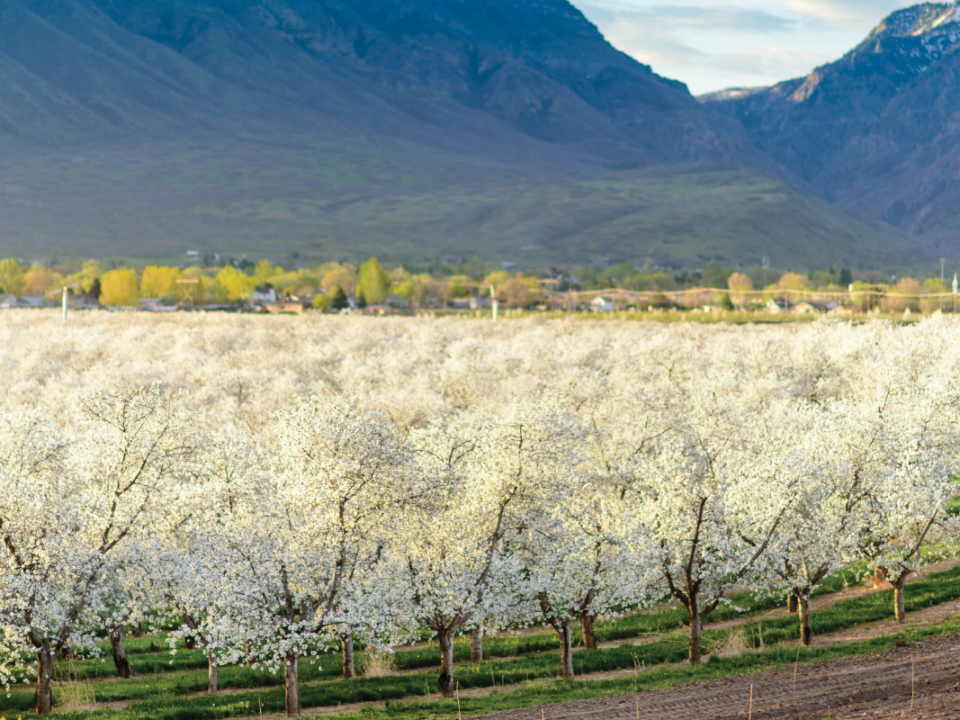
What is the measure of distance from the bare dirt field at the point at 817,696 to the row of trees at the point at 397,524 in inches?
166

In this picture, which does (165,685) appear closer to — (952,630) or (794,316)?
(952,630)

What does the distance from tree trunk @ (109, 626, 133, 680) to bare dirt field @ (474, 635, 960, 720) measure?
1650 centimetres

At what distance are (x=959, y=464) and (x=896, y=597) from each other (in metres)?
6.91

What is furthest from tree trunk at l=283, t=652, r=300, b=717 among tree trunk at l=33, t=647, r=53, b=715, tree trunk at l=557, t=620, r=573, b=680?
tree trunk at l=557, t=620, r=573, b=680

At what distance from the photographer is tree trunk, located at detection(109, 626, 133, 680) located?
39.0 m

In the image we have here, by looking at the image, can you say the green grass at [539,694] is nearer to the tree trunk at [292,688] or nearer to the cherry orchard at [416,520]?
the tree trunk at [292,688]

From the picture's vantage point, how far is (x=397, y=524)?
35.1 metres

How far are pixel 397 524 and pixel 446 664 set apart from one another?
578cm

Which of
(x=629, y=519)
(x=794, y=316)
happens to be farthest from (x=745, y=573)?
(x=794, y=316)

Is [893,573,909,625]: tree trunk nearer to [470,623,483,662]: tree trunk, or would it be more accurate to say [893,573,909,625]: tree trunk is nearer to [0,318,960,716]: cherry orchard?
[0,318,960,716]: cherry orchard

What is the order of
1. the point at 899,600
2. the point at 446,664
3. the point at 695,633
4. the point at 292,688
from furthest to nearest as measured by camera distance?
1. the point at 899,600
2. the point at 695,633
3. the point at 446,664
4. the point at 292,688

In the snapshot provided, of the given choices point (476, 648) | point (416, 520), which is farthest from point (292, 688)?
point (476, 648)

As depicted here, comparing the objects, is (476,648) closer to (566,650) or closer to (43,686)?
(566,650)

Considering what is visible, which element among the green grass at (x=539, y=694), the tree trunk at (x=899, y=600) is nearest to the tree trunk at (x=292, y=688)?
the green grass at (x=539, y=694)
